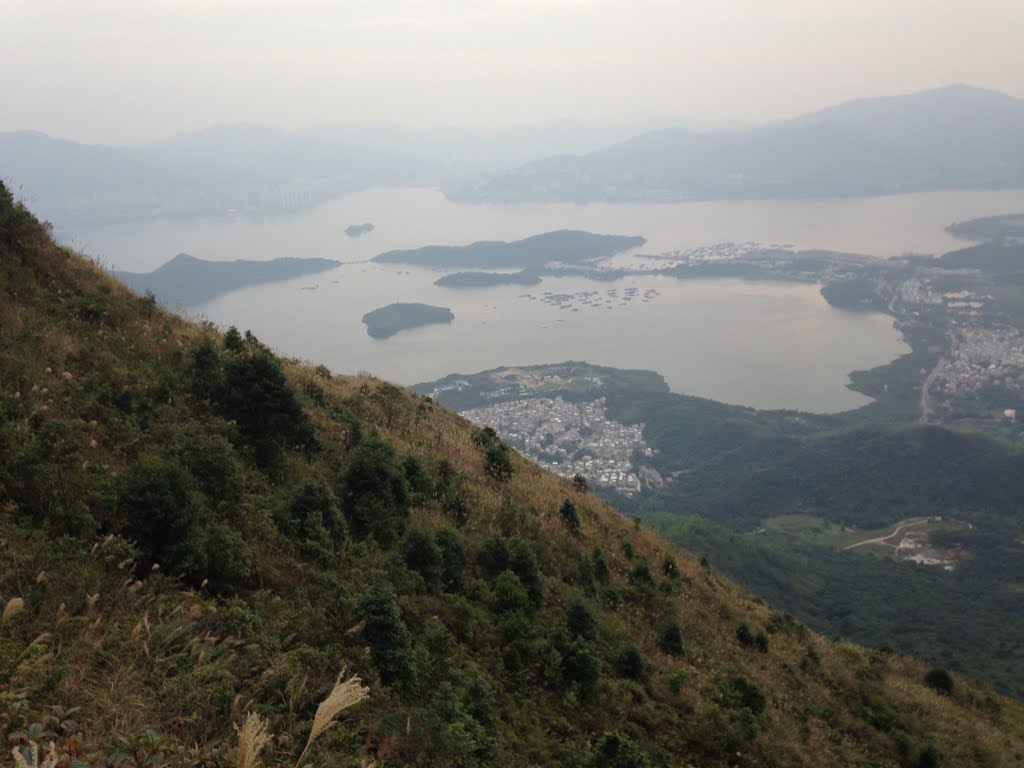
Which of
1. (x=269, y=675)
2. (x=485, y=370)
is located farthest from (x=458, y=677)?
(x=485, y=370)

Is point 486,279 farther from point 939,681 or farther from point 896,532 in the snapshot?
point 939,681

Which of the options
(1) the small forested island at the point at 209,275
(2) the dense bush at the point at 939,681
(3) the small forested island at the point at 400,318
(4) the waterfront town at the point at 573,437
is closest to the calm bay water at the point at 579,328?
(3) the small forested island at the point at 400,318

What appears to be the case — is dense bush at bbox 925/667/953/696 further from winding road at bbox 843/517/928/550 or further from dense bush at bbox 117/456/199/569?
winding road at bbox 843/517/928/550

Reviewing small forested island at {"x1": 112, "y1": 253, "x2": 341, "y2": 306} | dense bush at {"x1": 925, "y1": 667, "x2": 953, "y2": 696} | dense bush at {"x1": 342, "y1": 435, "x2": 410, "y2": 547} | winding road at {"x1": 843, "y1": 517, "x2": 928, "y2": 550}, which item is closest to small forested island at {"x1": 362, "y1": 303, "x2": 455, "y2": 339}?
small forested island at {"x1": 112, "y1": 253, "x2": 341, "y2": 306}

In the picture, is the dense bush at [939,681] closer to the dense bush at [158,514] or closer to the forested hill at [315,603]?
the forested hill at [315,603]

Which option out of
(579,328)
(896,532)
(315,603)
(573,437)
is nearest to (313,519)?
(315,603)
